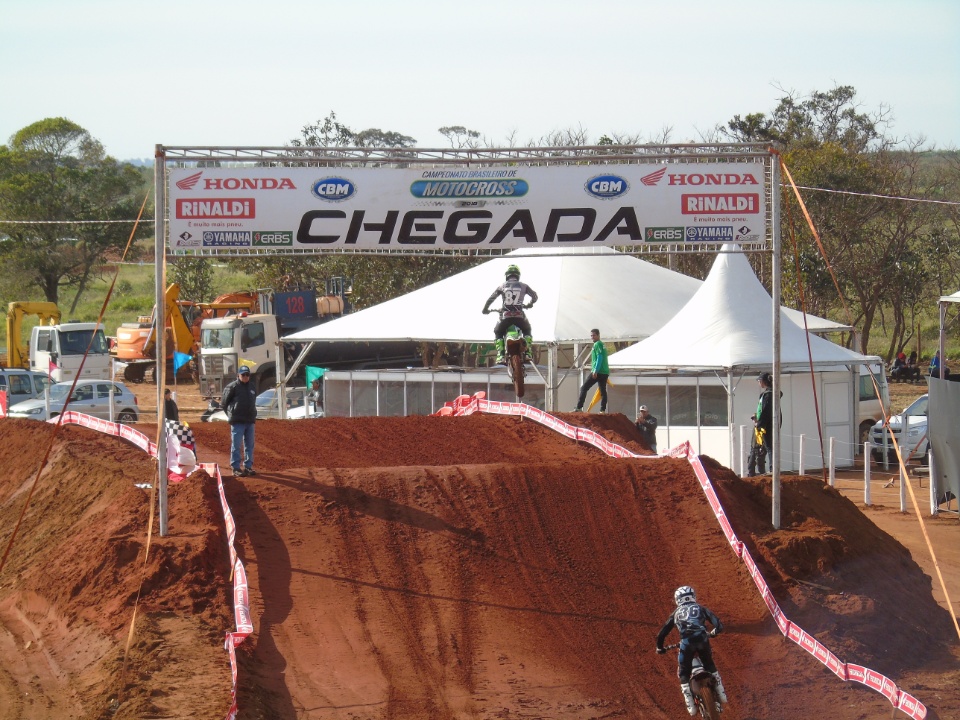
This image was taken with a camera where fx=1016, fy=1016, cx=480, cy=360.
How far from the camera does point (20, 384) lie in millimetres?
28766

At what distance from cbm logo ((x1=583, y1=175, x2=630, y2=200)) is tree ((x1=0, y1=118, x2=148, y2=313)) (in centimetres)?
4273

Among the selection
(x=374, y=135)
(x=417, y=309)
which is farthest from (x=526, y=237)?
(x=374, y=135)

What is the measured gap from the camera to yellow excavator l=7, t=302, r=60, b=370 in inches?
1475

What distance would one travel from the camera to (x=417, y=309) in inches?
1046

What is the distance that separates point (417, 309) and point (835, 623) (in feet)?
56.8

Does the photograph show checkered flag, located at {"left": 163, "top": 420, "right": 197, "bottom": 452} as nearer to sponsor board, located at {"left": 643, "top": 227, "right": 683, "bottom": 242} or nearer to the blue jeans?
the blue jeans

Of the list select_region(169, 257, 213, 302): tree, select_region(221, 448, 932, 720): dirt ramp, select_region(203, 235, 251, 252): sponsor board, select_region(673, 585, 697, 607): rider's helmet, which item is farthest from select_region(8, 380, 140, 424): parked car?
select_region(169, 257, 213, 302): tree

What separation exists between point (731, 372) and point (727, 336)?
114 centimetres

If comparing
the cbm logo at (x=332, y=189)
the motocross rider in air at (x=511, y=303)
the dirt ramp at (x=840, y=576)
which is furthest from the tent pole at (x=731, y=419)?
the cbm logo at (x=332, y=189)

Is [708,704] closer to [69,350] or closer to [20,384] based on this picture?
[20,384]

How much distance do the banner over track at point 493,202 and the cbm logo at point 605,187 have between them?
0.01 meters

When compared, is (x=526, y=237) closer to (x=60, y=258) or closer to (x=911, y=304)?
(x=911, y=304)

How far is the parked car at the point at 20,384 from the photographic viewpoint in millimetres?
28297

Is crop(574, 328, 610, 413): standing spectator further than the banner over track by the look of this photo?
Yes
